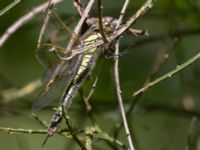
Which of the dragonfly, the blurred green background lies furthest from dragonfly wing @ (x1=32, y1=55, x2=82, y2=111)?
the blurred green background

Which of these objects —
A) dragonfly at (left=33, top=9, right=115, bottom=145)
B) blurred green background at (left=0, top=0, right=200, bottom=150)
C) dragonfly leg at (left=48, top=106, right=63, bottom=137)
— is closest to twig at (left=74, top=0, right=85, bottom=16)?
dragonfly at (left=33, top=9, right=115, bottom=145)

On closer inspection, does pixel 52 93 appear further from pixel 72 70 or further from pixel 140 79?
pixel 140 79

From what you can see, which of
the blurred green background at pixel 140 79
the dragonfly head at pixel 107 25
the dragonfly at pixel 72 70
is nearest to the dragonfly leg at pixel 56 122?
the dragonfly at pixel 72 70

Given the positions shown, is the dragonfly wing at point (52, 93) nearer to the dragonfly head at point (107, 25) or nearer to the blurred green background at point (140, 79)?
the dragonfly head at point (107, 25)

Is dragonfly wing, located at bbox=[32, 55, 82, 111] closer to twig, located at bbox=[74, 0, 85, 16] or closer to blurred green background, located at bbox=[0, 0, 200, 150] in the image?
twig, located at bbox=[74, 0, 85, 16]

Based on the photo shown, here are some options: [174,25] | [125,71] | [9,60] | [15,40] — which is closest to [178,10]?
[174,25]

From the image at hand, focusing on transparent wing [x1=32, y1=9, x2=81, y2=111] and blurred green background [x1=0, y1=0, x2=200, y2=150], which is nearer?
transparent wing [x1=32, y1=9, x2=81, y2=111]

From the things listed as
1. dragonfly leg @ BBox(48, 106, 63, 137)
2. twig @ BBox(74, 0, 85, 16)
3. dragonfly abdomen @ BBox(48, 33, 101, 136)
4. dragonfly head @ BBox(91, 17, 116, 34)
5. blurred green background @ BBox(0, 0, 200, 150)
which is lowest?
blurred green background @ BBox(0, 0, 200, 150)

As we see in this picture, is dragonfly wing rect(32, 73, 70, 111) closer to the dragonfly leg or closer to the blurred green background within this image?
the dragonfly leg

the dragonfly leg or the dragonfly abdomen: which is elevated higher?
the dragonfly abdomen
